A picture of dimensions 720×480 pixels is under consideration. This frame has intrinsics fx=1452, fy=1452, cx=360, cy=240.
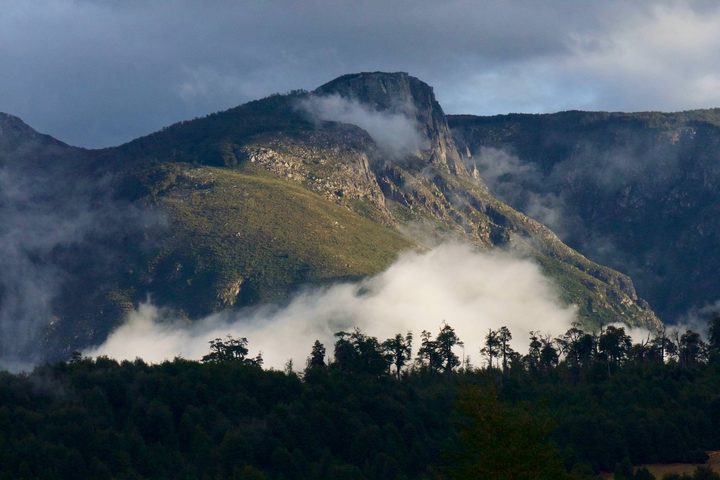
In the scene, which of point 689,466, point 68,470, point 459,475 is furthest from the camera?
point 689,466

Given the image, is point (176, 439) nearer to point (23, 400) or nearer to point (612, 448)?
point (23, 400)

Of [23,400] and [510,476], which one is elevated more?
[23,400]

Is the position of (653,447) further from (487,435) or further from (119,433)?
(487,435)

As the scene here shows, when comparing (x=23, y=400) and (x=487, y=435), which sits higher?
(x=23, y=400)

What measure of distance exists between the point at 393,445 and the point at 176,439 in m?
29.5

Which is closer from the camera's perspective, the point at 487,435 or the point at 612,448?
the point at 487,435

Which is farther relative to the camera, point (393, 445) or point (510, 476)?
point (393, 445)

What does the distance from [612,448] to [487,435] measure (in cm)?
10805

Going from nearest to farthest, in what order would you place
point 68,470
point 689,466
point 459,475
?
point 459,475 → point 68,470 → point 689,466

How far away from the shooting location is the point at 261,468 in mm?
185000

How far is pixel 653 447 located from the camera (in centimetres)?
19562

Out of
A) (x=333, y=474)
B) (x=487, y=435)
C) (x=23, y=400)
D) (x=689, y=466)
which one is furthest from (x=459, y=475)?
(x=23, y=400)

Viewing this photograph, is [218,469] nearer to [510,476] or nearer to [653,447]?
[653,447]

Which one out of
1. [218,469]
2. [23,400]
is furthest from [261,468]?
[23,400]
